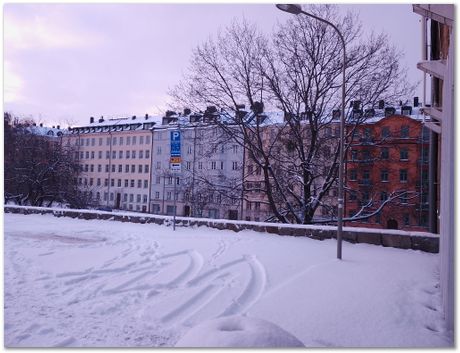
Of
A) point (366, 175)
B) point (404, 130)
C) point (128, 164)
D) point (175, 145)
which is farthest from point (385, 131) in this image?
point (128, 164)

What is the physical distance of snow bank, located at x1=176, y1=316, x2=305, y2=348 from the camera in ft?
7.19

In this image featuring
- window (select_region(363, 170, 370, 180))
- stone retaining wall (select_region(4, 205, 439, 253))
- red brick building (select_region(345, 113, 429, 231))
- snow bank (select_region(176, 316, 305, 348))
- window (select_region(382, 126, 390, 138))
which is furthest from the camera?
window (select_region(363, 170, 370, 180))

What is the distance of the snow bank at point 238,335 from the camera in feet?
7.19

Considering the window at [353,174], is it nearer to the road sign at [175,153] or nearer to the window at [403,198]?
the window at [403,198]

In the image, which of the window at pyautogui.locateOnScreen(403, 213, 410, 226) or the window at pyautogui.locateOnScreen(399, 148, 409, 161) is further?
the window at pyautogui.locateOnScreen(403, 213, 410, 226)

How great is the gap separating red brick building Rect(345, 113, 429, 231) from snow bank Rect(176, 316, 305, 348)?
10622 millimetres

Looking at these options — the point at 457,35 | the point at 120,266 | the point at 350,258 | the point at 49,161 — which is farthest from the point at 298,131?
the point at 49,161

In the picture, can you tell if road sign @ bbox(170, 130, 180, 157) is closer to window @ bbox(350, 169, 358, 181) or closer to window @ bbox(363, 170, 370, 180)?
window @ bbox(350, 169, 358, 181)

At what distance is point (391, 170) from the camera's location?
12.9 m

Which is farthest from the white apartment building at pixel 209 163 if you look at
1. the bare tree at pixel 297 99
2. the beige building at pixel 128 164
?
the beige building at pixel 128 164

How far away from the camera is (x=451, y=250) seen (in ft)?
9.59

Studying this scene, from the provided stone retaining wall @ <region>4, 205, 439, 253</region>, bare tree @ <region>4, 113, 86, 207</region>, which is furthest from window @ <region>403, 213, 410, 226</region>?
bare tree @ <region>4, 113, 86, 207</region>

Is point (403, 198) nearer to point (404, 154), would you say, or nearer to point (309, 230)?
point (404, 154)

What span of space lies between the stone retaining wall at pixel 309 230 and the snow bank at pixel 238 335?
206 inches
